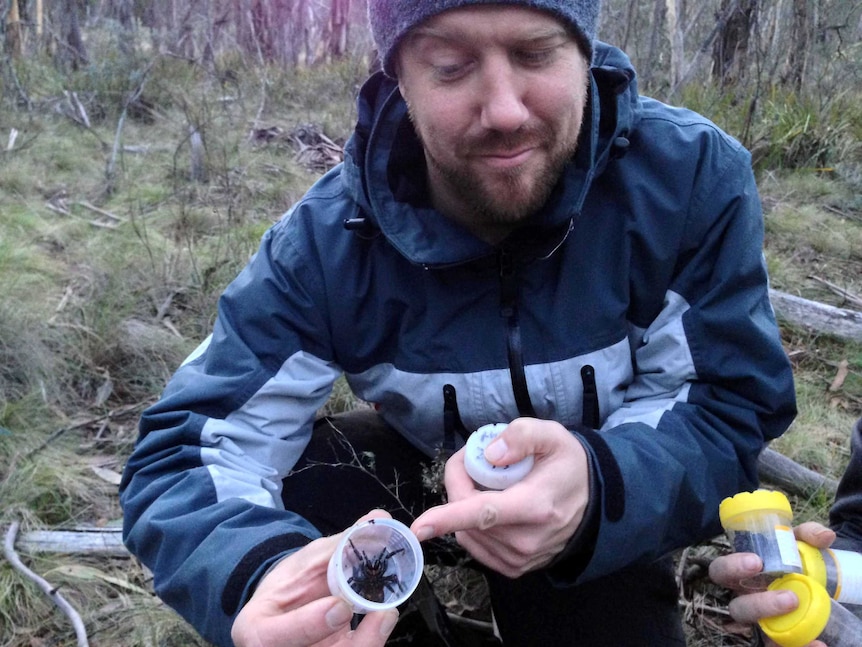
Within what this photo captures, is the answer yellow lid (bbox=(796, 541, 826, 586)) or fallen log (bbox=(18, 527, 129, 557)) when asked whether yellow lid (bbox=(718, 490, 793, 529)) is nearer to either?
yellow lid (bbox=(796, 541, 826, 586))

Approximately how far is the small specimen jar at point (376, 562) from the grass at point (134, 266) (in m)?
1.21

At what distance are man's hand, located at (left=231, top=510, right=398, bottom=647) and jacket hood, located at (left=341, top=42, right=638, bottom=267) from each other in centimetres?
76

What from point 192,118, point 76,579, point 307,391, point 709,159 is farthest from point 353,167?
point 192,118

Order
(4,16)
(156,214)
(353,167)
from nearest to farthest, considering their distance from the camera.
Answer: (353,167) < (156,214) < (4,16)

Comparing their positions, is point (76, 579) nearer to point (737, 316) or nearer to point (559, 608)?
point (559, 608)

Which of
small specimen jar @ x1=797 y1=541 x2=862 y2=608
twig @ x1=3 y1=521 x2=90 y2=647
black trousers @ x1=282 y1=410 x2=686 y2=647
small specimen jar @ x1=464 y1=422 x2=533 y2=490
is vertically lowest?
twig @ x1=3 y1=521 x2=90 y2=647

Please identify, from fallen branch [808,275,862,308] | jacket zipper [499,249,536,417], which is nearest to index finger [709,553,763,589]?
jacket zipper [499,249,536,417]

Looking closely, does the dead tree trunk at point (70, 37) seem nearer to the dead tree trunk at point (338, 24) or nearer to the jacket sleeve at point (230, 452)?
the dead tree trunk at point (338, 24)

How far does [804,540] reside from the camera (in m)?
1.76

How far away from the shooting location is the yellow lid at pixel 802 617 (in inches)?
59.7

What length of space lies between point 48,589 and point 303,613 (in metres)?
1.65

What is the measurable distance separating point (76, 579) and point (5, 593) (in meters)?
0.22

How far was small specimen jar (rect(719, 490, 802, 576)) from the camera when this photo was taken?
1621 millimetres

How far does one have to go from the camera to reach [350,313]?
210cm
